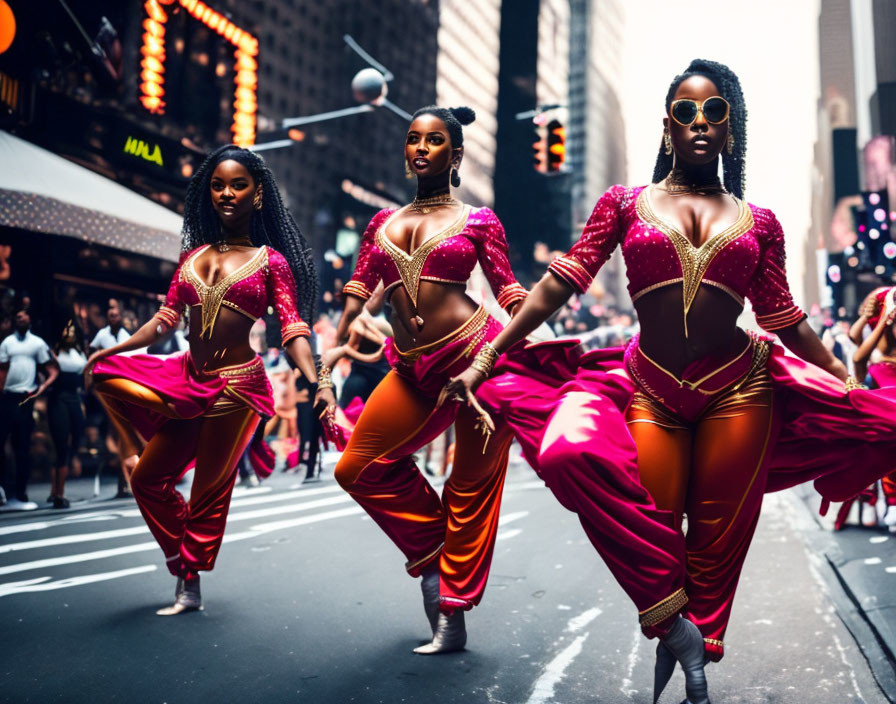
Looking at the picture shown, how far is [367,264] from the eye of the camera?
4742 millimetres

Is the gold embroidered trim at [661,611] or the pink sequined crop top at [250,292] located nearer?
the gold embroidered trim at [661,611]

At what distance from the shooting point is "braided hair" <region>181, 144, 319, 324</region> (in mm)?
5441

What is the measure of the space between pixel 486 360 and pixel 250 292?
6.72ft

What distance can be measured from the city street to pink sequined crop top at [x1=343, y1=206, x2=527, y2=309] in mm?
1763

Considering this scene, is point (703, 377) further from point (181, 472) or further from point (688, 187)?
point (181, 472)

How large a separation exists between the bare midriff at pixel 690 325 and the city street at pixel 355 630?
158 centimetres

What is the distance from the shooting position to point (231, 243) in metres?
5.38

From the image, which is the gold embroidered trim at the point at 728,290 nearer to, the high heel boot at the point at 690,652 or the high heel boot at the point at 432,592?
the high heel boot at the point at 690,652

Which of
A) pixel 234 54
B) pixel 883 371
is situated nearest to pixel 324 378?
pixel 883 371

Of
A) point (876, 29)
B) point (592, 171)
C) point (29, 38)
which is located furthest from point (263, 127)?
point (592, 171)

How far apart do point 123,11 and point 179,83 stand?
8.89ft

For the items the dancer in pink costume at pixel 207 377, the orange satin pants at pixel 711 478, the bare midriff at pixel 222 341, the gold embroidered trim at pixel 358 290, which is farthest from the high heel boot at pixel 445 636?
the bare midriff at pixel 222 341

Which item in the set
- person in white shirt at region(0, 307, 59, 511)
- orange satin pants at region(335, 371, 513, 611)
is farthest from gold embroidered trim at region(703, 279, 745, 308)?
person in white shirt at region(0, 307, 59, 511)

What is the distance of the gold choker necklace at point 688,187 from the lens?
356 centimetres
